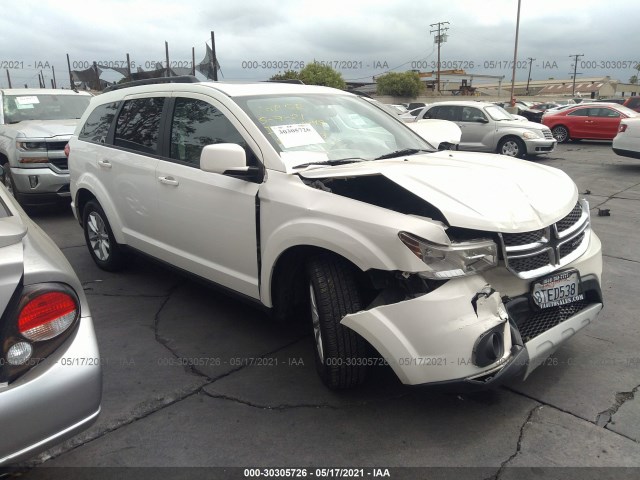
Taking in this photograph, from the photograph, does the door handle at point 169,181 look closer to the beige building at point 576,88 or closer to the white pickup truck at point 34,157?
the white pickup truck at point 34,157

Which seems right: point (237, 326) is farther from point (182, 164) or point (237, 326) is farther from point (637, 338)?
point (637, 338)

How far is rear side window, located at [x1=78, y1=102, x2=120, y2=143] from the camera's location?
479 centimetres

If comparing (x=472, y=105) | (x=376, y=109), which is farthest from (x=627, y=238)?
(x=472, y=105)

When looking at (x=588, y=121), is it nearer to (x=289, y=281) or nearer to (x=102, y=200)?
(x=102, y=200)

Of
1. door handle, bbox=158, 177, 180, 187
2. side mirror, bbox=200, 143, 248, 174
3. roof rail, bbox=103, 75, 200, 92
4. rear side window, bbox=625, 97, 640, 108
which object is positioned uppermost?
roof rail, bbox=103, 75, 200, 92

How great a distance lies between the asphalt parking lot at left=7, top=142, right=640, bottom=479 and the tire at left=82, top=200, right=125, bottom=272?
100cm

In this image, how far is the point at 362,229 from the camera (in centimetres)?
257

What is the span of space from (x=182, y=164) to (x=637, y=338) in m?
3.46

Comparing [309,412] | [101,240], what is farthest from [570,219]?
[101,240]

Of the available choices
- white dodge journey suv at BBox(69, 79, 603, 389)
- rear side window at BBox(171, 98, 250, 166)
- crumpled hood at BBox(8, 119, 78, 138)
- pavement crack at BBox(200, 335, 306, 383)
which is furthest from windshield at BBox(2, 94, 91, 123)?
pavement crack at BBox(200, 335, 306, 383)

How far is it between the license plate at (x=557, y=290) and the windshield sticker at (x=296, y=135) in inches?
64.3

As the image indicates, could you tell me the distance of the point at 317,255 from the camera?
2930 millimetres

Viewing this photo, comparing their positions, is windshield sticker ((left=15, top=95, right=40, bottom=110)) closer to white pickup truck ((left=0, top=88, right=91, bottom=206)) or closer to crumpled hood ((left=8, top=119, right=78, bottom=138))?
white pickup truck ((left=0, top=88, right=91, bottom=206))

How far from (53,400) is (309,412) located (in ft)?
4.52
